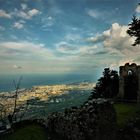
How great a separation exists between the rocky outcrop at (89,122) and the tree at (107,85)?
1041 inches

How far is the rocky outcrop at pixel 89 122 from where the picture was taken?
18031 millimetres

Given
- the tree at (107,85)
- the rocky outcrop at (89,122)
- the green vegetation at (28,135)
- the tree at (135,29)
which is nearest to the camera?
the rocky outcrop at (89,122)

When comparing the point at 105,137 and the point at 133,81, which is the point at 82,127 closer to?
the point at 105,137

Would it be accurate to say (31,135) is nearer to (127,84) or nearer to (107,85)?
(127,84)

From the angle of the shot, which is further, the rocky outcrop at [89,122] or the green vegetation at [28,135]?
the green vegetation at [28,135]

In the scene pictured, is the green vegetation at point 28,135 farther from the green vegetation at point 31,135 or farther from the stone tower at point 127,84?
the stone tower at point 127,84

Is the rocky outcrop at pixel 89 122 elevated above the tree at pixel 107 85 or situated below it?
below

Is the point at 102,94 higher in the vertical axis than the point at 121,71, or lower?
lower

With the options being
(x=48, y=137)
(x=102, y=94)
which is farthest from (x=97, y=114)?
(x=102, y=94)

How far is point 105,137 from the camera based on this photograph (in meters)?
17.5

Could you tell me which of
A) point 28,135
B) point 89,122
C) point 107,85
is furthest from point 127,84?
point 28,135

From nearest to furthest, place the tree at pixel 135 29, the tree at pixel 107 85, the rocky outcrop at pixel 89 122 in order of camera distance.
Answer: the rocky outcrop at pixel 89 122 → the tree at pixel 135 29 → the tree at pixel 107 85

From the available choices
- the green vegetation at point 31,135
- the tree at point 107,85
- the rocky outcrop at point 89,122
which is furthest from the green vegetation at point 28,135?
the tree at point 107,85

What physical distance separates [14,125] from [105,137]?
11.3 meters
